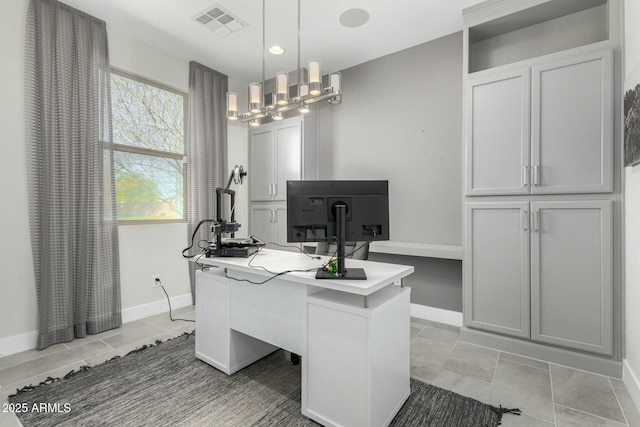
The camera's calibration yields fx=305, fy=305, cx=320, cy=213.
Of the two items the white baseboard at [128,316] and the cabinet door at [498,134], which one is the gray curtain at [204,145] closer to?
the white baseboard at [128,316]

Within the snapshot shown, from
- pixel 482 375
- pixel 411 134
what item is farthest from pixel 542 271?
pixel 411 134

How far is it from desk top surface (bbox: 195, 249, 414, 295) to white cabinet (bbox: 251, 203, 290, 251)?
159 centimetres

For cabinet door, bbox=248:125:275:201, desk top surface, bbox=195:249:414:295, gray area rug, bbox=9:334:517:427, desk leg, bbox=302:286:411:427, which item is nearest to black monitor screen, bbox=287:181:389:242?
desk top surface, bbox=195:249:414:295

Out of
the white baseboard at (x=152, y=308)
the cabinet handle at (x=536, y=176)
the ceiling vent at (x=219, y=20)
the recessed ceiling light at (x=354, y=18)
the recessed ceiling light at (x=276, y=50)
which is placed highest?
the ceiling vent at (x=219, y=20)

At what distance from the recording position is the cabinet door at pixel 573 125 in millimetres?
2184

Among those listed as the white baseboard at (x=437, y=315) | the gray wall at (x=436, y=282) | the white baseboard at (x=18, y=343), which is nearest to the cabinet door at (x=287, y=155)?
the gray wall at (x=436, y=282)

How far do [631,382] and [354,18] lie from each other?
3.50 meters

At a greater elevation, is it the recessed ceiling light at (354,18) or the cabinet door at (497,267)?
the recessed ceiling light at (354,18)

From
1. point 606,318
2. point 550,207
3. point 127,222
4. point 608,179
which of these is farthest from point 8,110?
point 606,318

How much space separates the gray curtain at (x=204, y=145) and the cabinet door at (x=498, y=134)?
2.93 metres

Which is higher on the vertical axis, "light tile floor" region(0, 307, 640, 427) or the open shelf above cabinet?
the open shelf above cabinet

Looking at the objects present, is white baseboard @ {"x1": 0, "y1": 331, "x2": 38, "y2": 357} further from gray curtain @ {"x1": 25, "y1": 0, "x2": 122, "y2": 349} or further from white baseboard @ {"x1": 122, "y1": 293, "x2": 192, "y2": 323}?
white baseboard @ {"x1": 122, "y1": 293, "x2": 192, "y2": 323}

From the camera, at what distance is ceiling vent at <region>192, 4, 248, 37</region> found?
2.79m

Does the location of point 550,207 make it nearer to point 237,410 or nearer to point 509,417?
point 509,417
